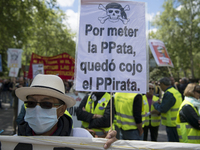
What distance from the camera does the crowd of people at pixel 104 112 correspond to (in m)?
2.06

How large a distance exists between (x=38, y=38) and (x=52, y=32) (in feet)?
7.35

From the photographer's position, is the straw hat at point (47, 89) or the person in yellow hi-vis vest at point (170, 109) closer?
the straw hat at point (47, 89)

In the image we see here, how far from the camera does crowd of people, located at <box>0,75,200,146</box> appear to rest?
206 centimetres

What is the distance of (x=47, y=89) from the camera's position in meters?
2.00

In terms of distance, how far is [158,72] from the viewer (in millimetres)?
29844

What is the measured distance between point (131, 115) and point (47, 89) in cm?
261

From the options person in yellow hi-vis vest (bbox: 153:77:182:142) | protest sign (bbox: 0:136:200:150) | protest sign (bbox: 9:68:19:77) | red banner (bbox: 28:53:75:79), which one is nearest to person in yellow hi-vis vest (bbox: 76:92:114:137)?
protest sign (bbox: 0:136:200:150)

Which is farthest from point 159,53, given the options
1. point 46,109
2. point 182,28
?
point 182,28

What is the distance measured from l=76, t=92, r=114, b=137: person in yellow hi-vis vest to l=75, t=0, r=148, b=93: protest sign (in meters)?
1.08

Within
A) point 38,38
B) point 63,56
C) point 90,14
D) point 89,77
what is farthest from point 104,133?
point 38,38

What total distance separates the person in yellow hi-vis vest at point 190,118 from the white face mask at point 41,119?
2536mm

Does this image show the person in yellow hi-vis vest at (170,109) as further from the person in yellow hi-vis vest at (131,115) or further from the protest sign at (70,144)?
the protest sign at (70,144)

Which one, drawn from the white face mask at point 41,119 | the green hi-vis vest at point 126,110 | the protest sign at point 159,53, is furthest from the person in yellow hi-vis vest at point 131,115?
the protest sign at point 159,53

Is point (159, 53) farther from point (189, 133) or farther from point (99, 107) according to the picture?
point (99, 107)
